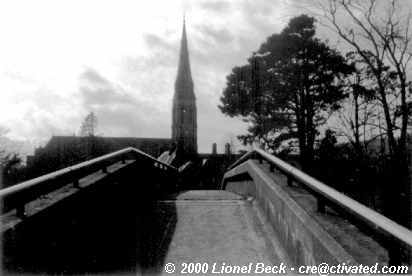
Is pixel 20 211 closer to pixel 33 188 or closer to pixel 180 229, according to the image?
pixel 33 188

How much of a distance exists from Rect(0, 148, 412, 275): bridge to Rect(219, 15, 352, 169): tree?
1584 centimetres

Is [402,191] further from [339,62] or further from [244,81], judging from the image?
[244,81]

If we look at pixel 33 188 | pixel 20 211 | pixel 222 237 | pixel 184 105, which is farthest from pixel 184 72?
pixel 20 211

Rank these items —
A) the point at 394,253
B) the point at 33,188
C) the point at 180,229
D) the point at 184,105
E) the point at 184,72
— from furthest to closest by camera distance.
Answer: the point at 184,105
the point at 184,72
the point at 180,229
the point at 33,188
the point at 394,253

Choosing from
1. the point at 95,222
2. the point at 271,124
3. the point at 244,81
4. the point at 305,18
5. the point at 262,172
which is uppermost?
the point at 305,18

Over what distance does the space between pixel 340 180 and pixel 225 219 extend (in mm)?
15818

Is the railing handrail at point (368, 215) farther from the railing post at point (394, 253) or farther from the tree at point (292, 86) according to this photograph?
the tree at point (292, 86)

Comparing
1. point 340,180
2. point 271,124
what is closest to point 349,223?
point 340,180

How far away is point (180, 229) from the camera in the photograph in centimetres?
539

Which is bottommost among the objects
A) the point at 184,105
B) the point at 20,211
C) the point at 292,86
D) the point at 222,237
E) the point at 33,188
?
the point at 222,237

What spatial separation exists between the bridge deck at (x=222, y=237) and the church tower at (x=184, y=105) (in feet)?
182

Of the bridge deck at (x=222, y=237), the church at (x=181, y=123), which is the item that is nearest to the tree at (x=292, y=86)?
the bridge deck at (x=222, y=237)

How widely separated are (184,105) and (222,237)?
58952mm

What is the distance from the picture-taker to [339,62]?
20.9 meters
